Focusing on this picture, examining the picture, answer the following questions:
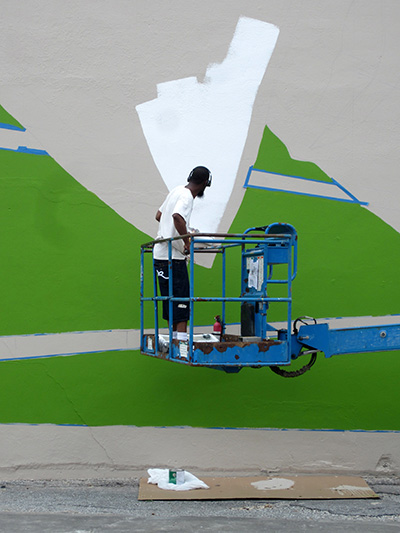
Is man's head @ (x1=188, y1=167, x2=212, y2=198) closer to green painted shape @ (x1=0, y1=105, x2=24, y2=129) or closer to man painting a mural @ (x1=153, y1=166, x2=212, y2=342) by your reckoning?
man painting a mural @ (x1=153, y1=166, x2=212, y2=342)

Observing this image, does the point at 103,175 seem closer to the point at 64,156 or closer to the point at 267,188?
the point at 64,156

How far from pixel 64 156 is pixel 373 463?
4.28 metres

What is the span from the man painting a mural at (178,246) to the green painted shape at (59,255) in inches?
37.3

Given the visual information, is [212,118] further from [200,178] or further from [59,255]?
[59,255]

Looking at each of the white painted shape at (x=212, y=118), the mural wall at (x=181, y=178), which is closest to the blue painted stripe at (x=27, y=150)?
the mural wall at (x=181, y=178)

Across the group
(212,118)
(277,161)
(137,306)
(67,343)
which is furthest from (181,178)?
(67,343)

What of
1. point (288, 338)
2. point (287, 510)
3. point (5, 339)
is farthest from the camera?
point (5, 339)

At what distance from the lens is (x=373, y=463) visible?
6816mm

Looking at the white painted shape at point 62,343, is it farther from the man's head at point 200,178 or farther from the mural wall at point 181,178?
the man's head at point 200,178

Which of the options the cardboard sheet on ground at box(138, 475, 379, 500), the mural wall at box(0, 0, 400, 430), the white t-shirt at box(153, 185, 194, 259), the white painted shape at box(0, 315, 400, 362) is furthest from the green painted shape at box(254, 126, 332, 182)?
the cardboard sheet on ground at box(138, 475, 379, 500)

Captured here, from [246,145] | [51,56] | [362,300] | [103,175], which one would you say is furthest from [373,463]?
[51,56]

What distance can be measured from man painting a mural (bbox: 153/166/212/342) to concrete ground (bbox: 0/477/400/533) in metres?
1.48

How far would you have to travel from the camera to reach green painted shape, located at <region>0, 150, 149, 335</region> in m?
6.58

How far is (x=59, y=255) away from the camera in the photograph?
6629 millimetres
